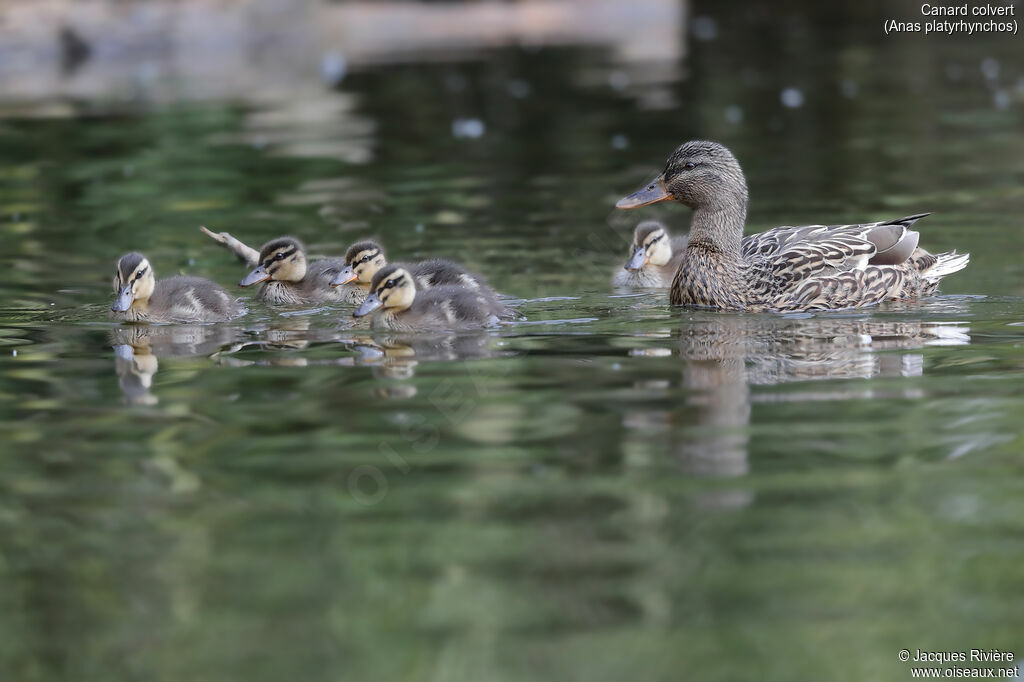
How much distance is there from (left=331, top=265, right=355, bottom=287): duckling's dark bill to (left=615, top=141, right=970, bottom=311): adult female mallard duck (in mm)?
1390

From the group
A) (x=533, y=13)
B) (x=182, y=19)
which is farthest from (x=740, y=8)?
(x=182, y=19)

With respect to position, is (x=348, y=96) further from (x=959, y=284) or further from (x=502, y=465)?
(x=502, y=465)

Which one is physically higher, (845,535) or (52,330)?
(52,330)

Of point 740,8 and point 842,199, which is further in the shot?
point 740,8

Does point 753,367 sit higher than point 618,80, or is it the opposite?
point 618,80

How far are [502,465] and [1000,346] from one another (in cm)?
255

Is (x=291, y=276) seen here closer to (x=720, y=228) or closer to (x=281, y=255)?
(x=281, y=255)

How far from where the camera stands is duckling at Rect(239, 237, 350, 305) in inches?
309

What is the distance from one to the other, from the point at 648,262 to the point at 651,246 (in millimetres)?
91

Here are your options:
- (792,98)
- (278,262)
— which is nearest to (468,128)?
(792,98)

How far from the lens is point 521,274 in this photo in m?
8.52

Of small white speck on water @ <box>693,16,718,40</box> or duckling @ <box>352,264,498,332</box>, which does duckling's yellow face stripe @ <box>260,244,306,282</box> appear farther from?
small white speck on water @ <box>693,16,718,40</box>

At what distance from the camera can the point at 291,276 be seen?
26.2ft

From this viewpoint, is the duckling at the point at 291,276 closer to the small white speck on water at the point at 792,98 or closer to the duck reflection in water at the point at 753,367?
the duck reflection in water at the point at 753,367
